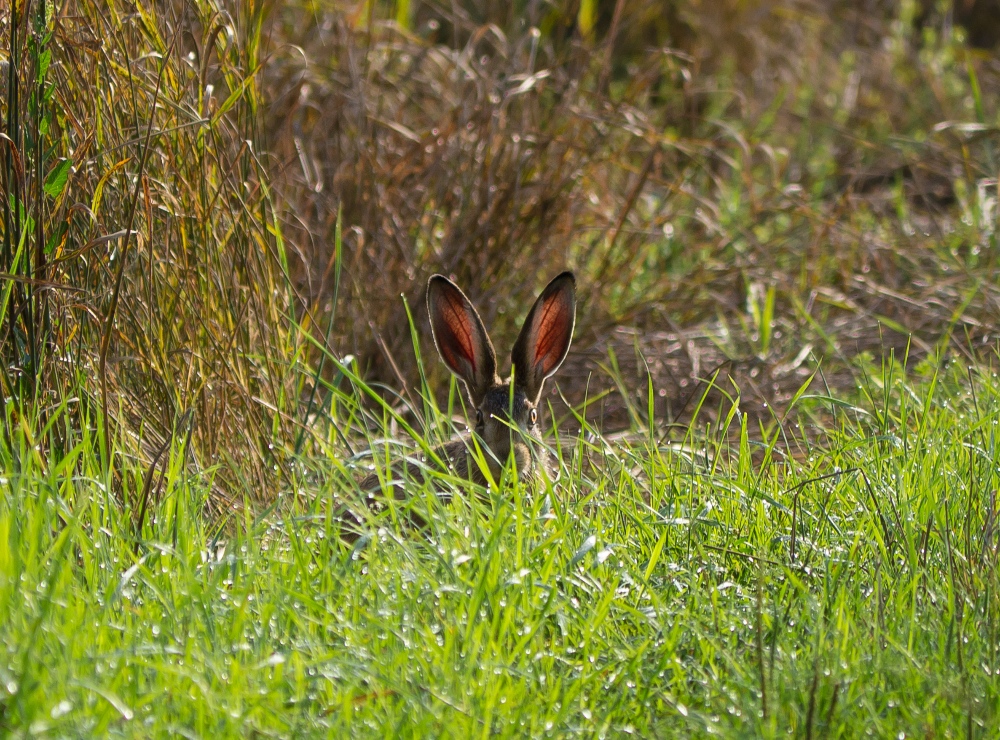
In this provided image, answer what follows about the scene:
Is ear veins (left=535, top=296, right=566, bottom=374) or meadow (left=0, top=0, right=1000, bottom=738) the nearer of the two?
meadow (left=0, top=0, right=1000, bottom=738)

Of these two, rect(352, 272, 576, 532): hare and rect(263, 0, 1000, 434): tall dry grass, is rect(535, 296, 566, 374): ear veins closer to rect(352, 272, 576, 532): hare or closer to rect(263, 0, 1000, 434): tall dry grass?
rect(352, 272, 576, 532): hare

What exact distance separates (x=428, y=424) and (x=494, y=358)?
0.47 m

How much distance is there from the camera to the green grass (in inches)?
94.9

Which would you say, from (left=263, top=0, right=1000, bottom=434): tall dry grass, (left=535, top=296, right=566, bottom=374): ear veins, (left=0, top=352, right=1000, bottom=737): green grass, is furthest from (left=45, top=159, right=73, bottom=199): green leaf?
(left=535, top=296, right=566, bottom=374): ear veins

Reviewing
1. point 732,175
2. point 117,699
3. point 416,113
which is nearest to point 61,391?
point 117,699

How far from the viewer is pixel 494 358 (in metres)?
4.22

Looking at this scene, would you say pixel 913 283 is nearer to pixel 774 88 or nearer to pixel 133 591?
pixel 774 88

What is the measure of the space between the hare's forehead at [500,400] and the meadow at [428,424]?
0.15m

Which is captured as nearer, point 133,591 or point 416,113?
point 133,591

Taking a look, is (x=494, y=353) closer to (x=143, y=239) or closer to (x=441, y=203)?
(x=143, y=239)

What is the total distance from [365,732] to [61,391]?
154 cm

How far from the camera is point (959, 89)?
8258 millimetres

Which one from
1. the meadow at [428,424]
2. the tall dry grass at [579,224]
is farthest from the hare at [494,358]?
the tall dry grass at [579,224]

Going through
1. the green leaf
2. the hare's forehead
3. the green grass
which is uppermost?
the green leaf
